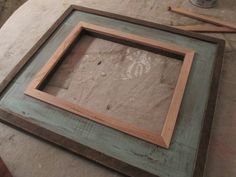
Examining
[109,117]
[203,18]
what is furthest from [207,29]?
[109,117]

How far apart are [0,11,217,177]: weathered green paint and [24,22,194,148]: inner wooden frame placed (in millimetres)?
21

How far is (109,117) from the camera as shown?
90 centimetres

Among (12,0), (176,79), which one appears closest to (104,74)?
(176,79)

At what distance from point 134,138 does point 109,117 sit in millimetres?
121

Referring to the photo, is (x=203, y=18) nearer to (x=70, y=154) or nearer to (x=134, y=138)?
(x=134, y=138)

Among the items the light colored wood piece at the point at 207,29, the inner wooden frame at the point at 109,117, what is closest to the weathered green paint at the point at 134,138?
the inner wooden frame at the point at 109,117

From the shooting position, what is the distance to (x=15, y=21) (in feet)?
4.42

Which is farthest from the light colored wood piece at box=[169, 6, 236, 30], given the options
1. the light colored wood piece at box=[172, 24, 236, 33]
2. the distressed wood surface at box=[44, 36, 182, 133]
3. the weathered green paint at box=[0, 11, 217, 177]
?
the distressed wood surface at box=[44, 36, 182, 133]

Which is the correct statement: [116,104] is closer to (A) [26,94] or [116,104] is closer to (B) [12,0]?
(A) [26,94]

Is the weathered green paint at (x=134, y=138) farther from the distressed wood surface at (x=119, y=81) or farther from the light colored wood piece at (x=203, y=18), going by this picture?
the light colored wood piece at (x=203, y=18)

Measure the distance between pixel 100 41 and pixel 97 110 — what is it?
418 mm

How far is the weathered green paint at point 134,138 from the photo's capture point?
0.80 m

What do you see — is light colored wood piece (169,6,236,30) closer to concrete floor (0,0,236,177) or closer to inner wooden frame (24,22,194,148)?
inner wooden frame (24,22,194,148)

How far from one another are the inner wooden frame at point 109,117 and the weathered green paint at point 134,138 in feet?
0.07
